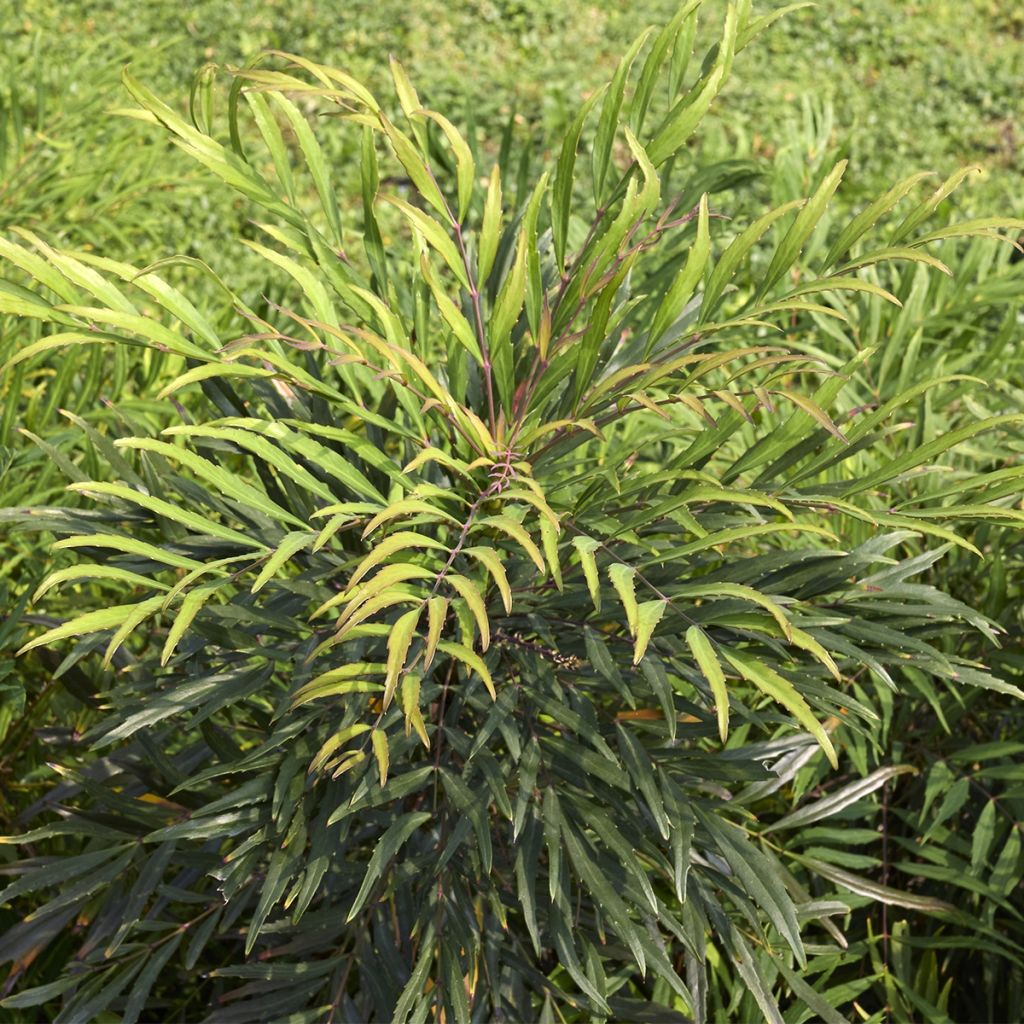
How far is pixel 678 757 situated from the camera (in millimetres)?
1240

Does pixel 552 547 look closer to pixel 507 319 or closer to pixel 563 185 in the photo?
pixel 507 319

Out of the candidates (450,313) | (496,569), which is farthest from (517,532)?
(450,313)

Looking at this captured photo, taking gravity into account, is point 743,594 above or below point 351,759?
above

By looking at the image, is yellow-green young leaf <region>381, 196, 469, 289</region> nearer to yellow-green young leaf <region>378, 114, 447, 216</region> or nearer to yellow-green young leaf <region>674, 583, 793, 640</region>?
yellow-green young leaf <region>378, 114, 447, 216</region>

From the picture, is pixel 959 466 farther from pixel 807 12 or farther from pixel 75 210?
pixel 807 12

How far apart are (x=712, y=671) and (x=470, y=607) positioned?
0.72ft

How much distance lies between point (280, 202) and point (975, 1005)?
1406 millimetres

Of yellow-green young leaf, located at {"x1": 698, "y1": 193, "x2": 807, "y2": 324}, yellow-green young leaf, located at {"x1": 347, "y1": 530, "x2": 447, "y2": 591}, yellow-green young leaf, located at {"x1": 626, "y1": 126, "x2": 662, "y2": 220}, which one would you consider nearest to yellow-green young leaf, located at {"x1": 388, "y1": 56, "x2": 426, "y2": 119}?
yellow-green young leaf, located at {"x1": 626, "y1": 126, "x2": 662, "y2": 220}

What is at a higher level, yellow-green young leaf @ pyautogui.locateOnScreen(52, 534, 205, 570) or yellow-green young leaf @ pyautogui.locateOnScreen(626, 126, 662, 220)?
yellow-green young leaf @ pyautogui.locateOnScreen(626, 126, 662, 220)

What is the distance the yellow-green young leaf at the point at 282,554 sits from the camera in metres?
1.03

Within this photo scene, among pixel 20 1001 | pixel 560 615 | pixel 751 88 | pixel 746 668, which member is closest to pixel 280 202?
pixel 560 615

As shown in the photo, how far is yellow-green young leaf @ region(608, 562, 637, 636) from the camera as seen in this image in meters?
0.95

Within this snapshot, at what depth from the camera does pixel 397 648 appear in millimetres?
945

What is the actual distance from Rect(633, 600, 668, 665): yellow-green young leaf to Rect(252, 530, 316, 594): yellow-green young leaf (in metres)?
0.31
